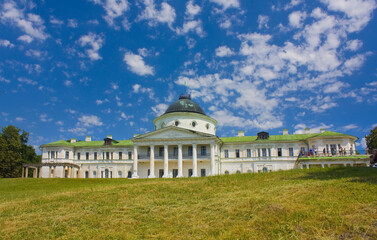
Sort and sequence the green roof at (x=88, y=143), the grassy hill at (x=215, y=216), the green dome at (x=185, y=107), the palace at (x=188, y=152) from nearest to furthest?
the grassy hill at (x=215, y=216), the palace at (x=188, y=152), the green dome at (x=185, y=107), the green roof at (x=88, y=143)

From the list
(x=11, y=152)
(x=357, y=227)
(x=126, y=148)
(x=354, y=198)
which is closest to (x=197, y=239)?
(x=357, y=227)

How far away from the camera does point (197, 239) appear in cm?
1037

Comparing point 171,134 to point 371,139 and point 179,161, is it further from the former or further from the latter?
point 371,139

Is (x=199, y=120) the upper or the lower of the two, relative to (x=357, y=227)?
upper

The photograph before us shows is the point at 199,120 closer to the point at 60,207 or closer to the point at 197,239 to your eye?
the point at 60,207

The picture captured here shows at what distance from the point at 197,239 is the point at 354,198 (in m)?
7.37

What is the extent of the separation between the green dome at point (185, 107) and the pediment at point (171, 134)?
545 centimetres

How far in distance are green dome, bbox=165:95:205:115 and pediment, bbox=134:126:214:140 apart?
5.45 meters

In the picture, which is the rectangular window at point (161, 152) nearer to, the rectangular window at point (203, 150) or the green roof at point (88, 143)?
the rectangular window at point (203, 150)

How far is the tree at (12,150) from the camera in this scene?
5266 cm

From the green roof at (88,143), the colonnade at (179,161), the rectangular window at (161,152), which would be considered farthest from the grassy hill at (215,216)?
the green roof at (88,143)

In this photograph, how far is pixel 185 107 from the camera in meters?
52.1

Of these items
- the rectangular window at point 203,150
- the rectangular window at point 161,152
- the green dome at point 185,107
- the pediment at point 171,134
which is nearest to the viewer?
the pediment at point 171,134

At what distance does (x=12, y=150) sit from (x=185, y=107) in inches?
1286
